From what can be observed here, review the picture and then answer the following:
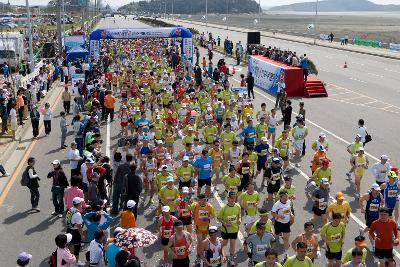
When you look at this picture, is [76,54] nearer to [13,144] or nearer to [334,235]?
[13,144]

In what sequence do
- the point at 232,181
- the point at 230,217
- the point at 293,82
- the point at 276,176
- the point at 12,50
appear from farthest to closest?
the point at 12,50 < the point at 293,82 < the point at 276,176 < the point at 232,181 < the point at 230,217

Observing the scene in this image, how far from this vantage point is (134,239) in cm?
797

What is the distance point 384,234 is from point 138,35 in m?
32.3

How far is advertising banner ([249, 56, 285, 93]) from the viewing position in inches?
1262

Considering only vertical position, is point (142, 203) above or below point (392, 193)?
below

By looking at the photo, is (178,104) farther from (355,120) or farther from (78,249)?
(78,249)

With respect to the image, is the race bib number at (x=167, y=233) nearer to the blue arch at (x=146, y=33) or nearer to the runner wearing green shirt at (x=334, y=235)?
the runner wearing green shirt at (x=334, y=235)


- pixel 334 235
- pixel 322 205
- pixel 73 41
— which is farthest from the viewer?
pixel 73 41

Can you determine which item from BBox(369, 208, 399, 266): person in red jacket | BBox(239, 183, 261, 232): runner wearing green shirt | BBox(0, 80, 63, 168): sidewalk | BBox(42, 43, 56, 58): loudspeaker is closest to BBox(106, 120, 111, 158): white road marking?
BBox(0, 80, 63, 168): sidewalk

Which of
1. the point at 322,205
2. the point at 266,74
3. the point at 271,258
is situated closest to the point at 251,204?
the point at 322,205

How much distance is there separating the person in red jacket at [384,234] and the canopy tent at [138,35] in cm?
3144

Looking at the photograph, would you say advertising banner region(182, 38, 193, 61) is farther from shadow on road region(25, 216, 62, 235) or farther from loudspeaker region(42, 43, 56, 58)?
shadow on road region(25, 216, 62, 235)

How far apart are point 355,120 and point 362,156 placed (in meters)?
10.9

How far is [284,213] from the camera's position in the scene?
10578 mm
